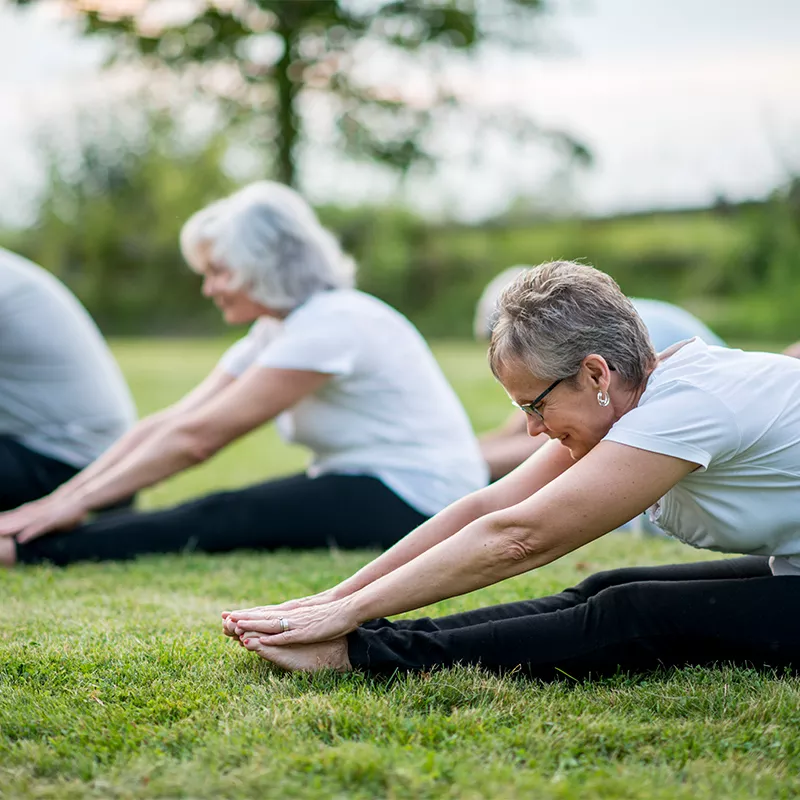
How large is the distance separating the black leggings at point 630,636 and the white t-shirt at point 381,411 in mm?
1586

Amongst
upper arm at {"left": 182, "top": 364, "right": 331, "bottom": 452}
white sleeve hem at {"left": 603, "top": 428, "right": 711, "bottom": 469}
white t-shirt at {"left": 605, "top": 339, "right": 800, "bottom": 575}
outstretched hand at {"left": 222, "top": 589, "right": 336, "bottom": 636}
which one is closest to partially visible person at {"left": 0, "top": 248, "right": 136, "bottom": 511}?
upper arm at {"left": 182, "top": 364, "right": 331, "bottom": 452}

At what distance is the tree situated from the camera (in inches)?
821

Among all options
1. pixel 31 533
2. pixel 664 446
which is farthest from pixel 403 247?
pixel 664 446

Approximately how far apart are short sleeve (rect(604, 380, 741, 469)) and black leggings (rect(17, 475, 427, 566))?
1.96 meters

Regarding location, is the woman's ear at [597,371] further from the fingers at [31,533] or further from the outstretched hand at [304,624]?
the fingers at [31,533]

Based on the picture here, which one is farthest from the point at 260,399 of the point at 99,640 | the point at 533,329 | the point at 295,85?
the point at 295,85

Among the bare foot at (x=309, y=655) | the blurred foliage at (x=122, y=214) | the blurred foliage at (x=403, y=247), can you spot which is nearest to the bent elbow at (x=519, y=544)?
the bare foot at (x=309, y=655)

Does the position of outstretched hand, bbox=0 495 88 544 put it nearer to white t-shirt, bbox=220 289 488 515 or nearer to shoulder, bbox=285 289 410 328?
white t-shirt, bbox=220 289 488 515

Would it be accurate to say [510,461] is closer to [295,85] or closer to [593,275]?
[593,275]

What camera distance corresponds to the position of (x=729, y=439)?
232cm

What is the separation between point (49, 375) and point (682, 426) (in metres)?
3.24

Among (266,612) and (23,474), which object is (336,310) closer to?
(23,474)

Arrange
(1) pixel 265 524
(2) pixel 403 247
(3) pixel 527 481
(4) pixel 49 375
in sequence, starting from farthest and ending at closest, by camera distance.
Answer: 1. (2) pixel 403 247
2. (4) pixel 49 375
3. (1) pixel 265 524
4. (3) pixel 527 481

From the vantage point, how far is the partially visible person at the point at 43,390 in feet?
15.3
